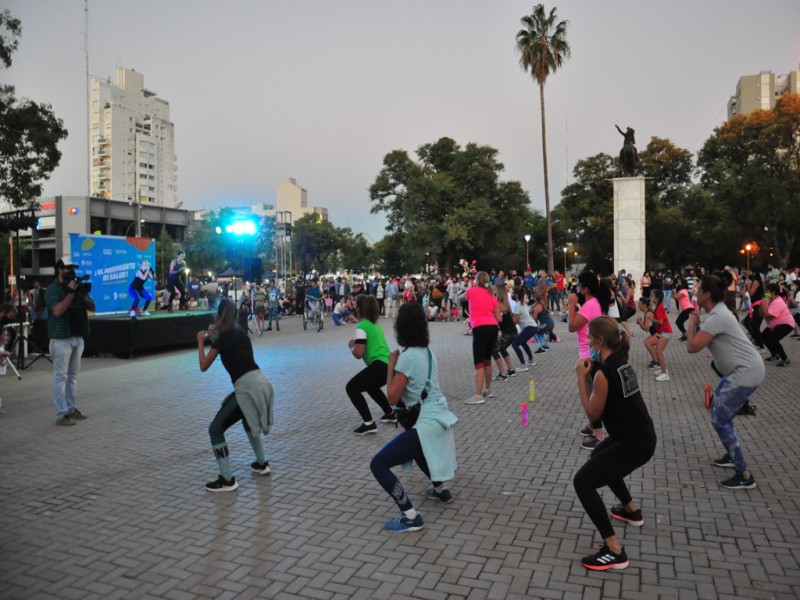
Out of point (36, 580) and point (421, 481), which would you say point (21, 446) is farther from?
point (421, 481)

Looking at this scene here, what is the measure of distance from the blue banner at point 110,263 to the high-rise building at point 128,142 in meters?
84.4

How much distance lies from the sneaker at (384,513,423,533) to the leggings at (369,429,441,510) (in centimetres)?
10

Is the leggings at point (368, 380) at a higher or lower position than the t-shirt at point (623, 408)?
lower

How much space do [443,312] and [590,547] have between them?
2298 cm

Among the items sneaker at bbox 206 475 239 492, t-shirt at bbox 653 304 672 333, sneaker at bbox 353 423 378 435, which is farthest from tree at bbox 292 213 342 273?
sneaker at bbox 206 475 239 492

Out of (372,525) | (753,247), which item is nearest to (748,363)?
(372,525)

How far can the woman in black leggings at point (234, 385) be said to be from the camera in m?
5.31

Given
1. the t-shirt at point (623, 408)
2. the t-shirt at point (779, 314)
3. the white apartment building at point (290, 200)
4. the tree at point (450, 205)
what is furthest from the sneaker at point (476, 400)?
the white apartment building at point (290, 200)

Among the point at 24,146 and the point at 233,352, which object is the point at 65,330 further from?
the point at 24,146

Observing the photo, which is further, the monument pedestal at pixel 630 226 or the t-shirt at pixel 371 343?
the monument pedestal at pixel 630 226

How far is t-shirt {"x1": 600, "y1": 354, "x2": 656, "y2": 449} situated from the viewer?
3936 mm

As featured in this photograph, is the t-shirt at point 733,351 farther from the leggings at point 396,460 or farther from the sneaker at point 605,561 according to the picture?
the leggings at point 396,460

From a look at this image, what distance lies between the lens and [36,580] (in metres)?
3.87

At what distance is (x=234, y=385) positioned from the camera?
5.32m
